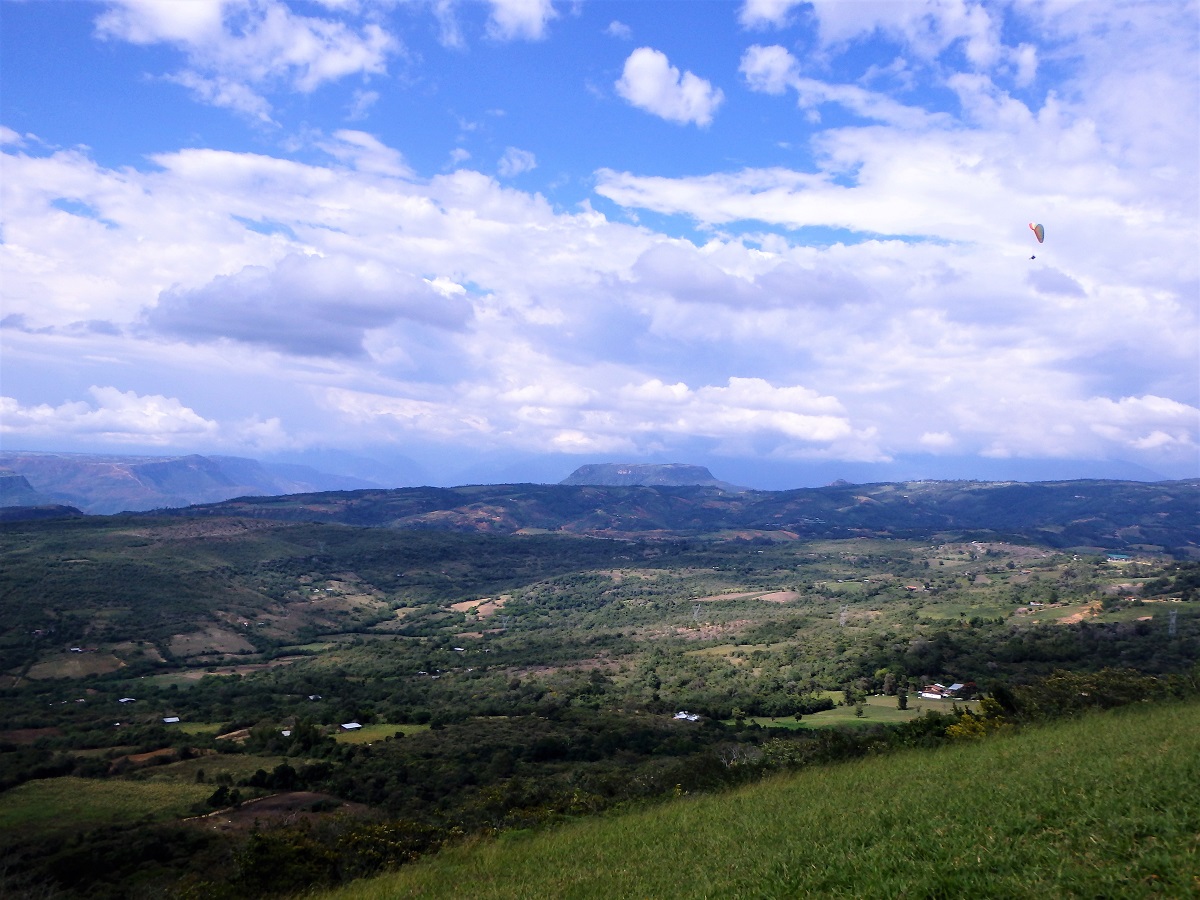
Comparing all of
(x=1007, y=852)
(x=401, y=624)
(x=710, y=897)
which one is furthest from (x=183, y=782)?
(x=401, y=624)

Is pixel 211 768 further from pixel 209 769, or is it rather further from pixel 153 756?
pixel 153 756

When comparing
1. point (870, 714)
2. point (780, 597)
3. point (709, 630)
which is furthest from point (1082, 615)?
point (780, 597)

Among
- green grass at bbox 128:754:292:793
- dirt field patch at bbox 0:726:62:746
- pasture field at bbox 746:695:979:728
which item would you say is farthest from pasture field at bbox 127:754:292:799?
pasture field at bbox 746:695:979:728

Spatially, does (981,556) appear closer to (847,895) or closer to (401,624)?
(401,624)

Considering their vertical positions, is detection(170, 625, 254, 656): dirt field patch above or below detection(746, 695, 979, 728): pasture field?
below

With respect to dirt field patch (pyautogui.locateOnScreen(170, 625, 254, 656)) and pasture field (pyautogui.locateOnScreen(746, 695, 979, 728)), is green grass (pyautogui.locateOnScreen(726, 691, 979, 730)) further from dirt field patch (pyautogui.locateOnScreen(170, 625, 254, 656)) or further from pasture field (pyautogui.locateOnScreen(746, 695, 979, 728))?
dirt field patch (pyautogui.locateOnScreen(170, 625, 254, 656))
